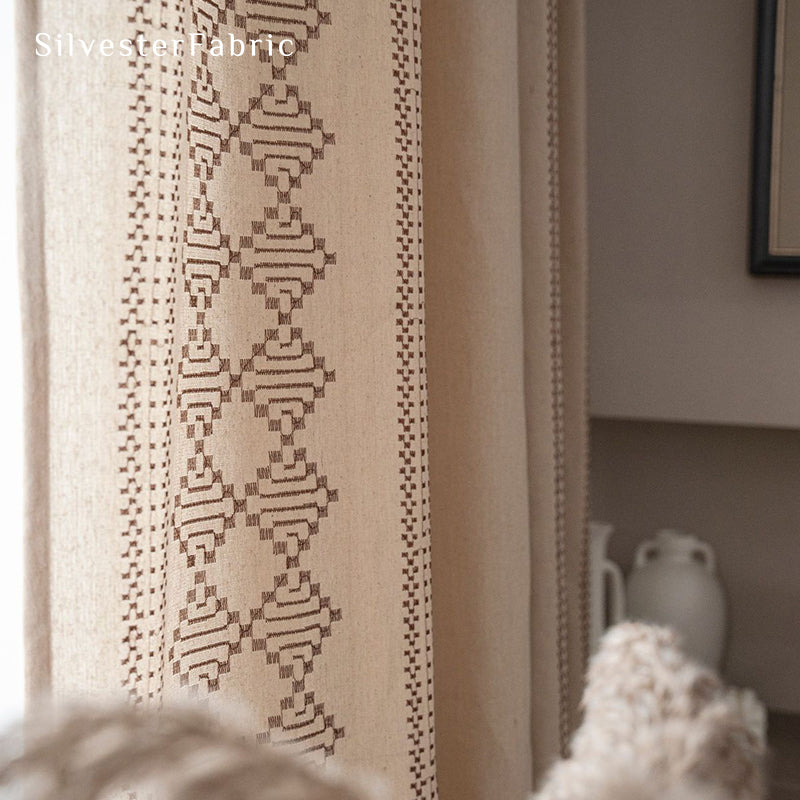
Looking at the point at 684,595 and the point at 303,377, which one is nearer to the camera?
the point at 303,377

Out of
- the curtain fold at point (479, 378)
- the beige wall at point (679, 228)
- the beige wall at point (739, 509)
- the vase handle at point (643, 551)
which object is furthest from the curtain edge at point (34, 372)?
the beige wall at point (739, 509)

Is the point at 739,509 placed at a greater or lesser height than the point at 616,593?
greater

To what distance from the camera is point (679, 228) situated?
142cm

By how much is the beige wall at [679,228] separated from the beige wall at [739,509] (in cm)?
23

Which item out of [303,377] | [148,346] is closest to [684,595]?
[303,377]

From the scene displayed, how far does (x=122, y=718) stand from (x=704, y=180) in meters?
1.42

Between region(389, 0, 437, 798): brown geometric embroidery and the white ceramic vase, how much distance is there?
0.85m

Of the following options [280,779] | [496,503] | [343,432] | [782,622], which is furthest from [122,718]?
[782,622]

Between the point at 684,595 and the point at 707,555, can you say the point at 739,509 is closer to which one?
the point at 707,555

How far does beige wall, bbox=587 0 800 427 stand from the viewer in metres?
Result: 1.37

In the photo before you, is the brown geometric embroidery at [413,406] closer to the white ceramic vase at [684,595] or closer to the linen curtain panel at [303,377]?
the linen curtain panel at [303,377]

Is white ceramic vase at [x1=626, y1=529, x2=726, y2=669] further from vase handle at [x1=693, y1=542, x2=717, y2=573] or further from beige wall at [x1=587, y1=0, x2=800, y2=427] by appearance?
beige wall at [x1=587, y1=0, x2=800, y2=427]

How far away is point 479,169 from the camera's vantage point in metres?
0.81

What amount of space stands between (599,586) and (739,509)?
38 centimetres
